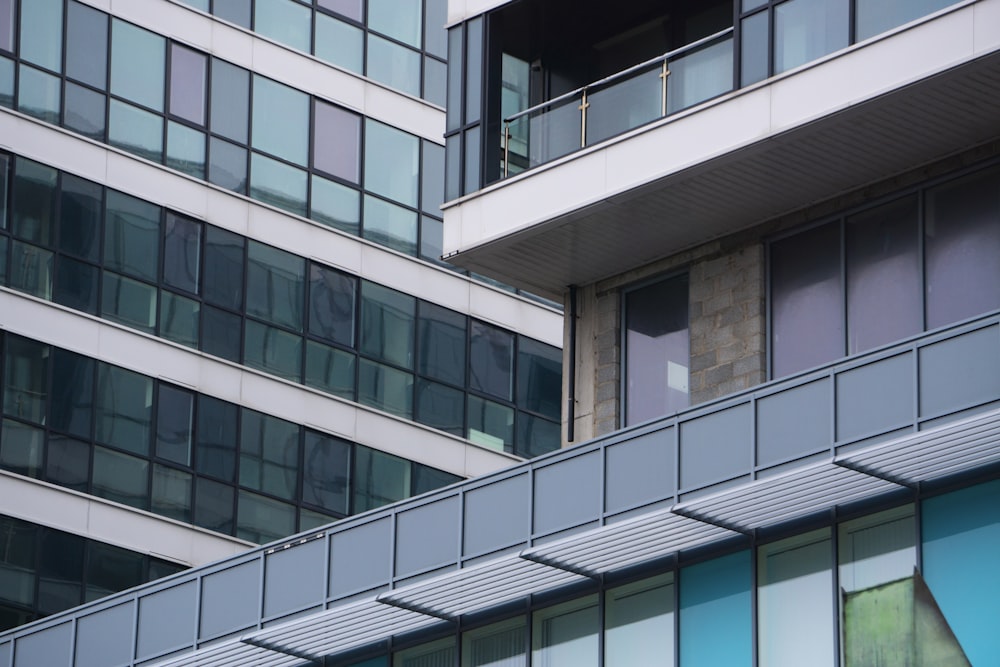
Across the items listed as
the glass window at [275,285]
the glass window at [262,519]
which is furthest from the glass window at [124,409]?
the glass window at [275,285]

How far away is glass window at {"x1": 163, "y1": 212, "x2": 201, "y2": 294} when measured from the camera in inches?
2000

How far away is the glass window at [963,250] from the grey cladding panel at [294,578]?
9.23m

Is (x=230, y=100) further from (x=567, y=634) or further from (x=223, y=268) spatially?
(x=567, y=634)

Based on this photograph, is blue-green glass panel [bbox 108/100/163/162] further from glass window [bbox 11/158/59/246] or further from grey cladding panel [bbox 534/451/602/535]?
grey cladding panel [bbox 534/451/602/535]

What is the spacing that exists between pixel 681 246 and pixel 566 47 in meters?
4.17

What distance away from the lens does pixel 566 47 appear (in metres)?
38.7

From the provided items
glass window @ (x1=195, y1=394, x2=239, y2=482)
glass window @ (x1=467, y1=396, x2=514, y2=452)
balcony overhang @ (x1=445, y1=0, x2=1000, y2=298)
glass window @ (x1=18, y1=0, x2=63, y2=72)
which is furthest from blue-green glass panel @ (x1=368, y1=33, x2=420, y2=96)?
balcony overhang @ (x1=445, y1=0, x2=1000, y2=298)

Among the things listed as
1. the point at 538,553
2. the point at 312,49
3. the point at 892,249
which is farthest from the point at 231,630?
the point at 312,49

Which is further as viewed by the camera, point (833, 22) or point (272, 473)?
point (272, 473)

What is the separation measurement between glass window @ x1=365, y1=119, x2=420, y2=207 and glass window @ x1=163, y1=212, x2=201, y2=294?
15.2 ft

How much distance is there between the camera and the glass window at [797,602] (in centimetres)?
2997

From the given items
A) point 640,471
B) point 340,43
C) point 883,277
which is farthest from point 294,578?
point 340,43

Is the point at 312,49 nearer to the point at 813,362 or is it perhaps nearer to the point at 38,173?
the point at 38,173

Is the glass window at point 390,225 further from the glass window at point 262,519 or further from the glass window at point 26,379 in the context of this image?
the glass window at point 26,379
